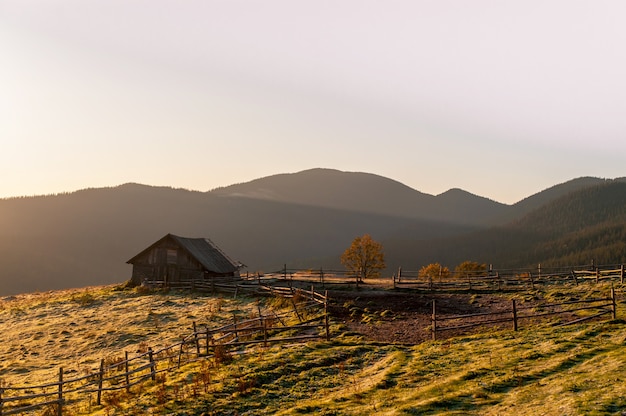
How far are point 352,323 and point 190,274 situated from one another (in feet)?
93.5

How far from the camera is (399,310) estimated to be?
3344cm

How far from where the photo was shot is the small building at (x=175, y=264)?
53.2 meters

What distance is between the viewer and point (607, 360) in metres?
16.7

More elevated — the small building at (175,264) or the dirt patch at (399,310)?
the small building at (175,264)

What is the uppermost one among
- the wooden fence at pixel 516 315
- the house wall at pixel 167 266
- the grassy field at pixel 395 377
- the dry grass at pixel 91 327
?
the house wall at pixel 167 266

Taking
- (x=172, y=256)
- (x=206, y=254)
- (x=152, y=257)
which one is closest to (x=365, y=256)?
(x=206, y=254)

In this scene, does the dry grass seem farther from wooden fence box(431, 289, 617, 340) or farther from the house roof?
wooden fence box(431, 289, 617, 340)

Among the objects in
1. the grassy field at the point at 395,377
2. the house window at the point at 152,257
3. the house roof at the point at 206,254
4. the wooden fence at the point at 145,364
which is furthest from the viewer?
the house window at the point at 152,257

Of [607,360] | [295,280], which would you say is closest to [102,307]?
[295,280]

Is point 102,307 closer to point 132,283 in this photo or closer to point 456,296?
point 132,283

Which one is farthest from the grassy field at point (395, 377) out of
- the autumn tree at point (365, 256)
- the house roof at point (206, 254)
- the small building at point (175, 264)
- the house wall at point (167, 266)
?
the autumn tree at point (365, 256)

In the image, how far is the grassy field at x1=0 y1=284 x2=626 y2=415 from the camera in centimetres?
1436

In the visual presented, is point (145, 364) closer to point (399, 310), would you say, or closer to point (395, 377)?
point (395, 377)

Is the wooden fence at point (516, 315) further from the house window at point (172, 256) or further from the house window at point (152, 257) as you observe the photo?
the house window at point (152, 257)
